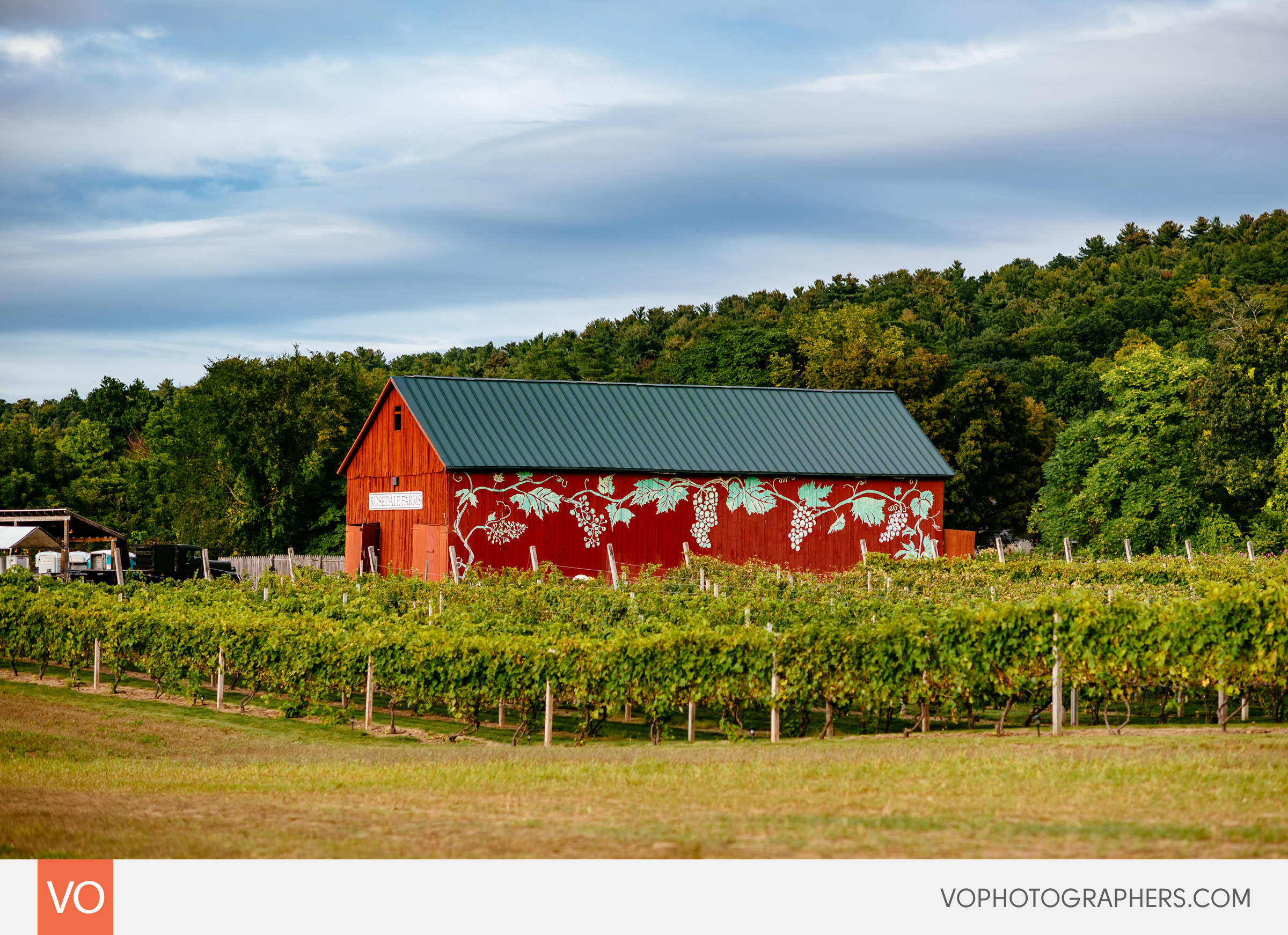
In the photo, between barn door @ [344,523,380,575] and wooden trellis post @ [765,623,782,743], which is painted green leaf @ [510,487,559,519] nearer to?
barn door @ [344,523,380,575]

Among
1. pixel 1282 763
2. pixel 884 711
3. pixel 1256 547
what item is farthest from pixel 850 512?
pixel 1282 763

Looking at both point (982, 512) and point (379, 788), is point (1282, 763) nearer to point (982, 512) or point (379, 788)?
point (379, 788)

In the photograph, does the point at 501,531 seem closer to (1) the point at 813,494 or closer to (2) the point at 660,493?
(2) the point at 660,493

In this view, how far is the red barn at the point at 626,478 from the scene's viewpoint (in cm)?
3503

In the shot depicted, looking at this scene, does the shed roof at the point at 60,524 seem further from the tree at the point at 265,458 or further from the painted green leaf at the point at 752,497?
the painted green leaf at the point at 752,497

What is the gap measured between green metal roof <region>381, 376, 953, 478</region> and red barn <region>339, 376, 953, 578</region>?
6 cm

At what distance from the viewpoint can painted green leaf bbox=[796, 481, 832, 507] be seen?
126ft

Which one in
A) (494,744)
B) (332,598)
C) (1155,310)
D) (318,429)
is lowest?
(494,744)

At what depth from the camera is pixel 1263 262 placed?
282ft

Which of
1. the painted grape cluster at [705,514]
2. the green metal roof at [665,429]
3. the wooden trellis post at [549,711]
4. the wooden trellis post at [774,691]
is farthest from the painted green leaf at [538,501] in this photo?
the wooden trellis post at [774,691]

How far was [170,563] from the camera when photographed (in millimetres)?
46000

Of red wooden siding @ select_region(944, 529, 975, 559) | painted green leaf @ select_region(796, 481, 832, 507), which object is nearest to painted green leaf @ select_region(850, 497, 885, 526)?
painted green leaf @ select_region(796, 481, 832, 507)

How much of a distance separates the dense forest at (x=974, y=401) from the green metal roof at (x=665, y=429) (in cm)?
1365

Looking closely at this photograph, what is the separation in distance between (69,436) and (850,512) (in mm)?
64142
